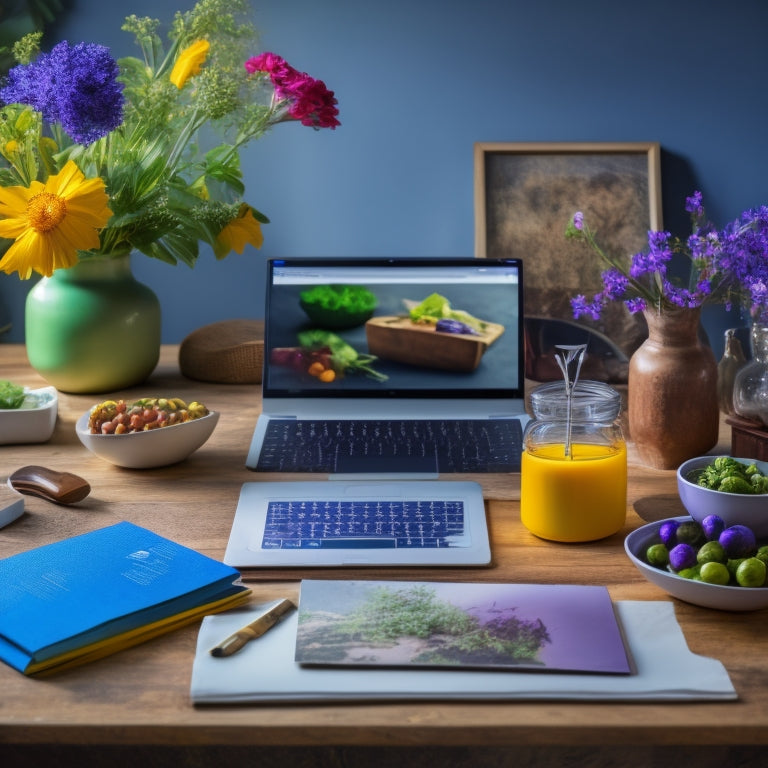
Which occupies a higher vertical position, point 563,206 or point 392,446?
point 563,206

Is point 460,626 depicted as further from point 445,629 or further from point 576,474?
point 576,474

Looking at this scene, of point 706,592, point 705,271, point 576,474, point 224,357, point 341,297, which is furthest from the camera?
point 224,357

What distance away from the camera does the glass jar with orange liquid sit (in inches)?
39.8

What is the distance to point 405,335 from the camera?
1.47 metres

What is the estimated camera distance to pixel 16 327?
269 cm

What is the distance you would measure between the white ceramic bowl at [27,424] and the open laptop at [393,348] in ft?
0.99

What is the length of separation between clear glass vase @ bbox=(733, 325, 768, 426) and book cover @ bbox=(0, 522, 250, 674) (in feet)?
2.11

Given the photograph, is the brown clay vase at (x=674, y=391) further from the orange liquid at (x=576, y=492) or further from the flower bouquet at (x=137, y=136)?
the flower bouquet at (x=137, y=136)

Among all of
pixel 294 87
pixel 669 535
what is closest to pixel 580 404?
pixel 669 535

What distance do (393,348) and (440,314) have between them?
0.29 feet

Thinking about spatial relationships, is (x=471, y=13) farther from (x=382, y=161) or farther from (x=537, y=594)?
(x=537, y=594)

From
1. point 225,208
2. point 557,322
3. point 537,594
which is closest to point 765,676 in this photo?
point 537,594

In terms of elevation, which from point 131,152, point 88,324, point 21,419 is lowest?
point 21,419

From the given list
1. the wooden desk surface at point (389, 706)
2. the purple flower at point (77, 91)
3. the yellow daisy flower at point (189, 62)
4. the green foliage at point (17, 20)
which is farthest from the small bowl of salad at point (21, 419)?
the green foliage at point (17, 20)
